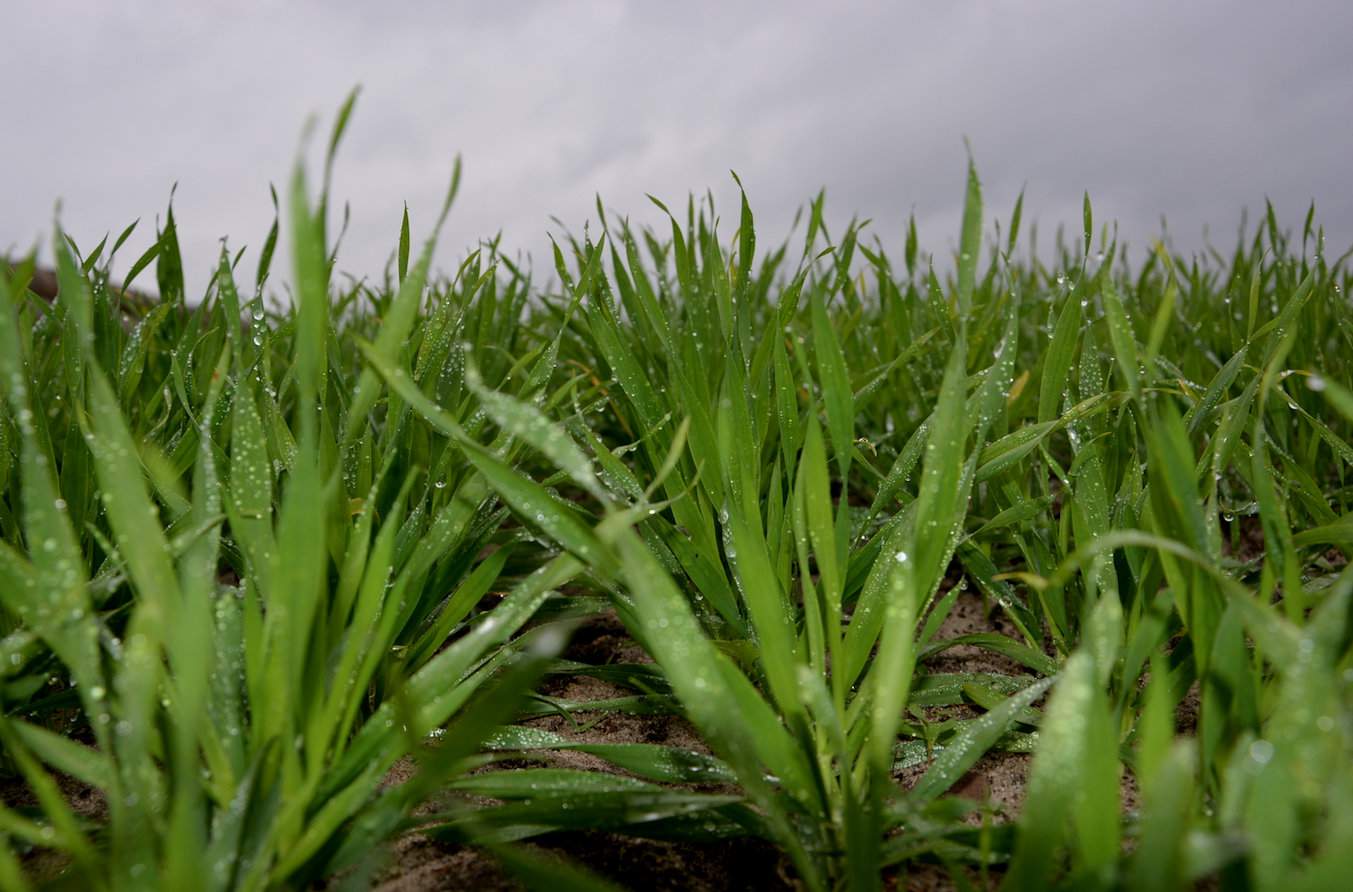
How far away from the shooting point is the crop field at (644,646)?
430 millimetres

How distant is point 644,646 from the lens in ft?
2.39

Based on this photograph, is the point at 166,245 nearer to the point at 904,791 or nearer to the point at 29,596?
the point at 29,596

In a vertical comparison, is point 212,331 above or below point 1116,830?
above

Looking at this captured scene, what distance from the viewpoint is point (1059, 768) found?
0.43 metres

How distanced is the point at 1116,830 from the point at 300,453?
1.53 feet

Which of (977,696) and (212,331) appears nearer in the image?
(977,696)

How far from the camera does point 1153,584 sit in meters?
0.77

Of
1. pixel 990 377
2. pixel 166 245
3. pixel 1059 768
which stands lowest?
pixel 1059 768

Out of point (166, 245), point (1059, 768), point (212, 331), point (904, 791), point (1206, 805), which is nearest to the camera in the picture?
point (1059, 768)

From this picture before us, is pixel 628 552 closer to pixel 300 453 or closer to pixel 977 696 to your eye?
pixel 300 453

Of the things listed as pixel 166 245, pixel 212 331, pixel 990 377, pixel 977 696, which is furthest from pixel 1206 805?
pixel 166 245

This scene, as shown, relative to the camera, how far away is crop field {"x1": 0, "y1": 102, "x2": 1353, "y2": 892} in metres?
0.43

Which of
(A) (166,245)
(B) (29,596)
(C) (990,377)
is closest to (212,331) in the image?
(A) (166,245)

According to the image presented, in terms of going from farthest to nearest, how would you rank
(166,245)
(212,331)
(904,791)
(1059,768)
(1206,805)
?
1. (166,245)
2. (212,331)
3. (904,791)
4. (1206,805)
5. (1059,768)
